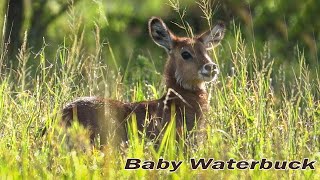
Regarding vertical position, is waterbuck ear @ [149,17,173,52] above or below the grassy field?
above

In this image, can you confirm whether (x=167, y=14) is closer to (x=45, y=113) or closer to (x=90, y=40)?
(x=90, y=40)

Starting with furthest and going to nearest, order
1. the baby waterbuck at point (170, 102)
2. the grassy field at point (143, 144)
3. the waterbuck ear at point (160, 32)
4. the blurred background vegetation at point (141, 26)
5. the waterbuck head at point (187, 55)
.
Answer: the blurred background vegetation at point (141, 26)
the waterbuck ear at point (160, 32)
the waterbuck head at point (187, 55)
the baby waterbuck at point (170, 102)
the grassy field at point (143, 144)

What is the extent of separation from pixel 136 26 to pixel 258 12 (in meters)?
1.64

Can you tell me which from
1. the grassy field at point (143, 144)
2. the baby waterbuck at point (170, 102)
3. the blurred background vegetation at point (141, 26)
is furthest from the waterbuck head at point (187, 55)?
the blurred background vegetation at point (141, 26)

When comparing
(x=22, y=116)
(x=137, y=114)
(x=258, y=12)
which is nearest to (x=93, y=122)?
(x=137, y=114)

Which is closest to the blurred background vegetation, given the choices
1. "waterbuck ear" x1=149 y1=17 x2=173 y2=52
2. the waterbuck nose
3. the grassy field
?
"waterbuck ear" x1=149 y1=17 x2=173 y2=52

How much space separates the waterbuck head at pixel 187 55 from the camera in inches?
340

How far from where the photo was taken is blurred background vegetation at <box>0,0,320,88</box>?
11.5 meters

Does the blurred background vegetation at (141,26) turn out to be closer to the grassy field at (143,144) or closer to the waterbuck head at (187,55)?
the waterbuck head at (187,55)

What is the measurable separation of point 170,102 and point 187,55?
21.8 inches

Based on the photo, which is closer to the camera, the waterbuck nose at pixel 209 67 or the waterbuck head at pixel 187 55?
the waterbuck nose at pixel 209 67

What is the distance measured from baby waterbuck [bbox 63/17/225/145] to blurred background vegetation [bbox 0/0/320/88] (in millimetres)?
1882

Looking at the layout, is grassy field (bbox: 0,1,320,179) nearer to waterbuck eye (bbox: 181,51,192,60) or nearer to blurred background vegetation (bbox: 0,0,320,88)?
waterbuck eye (bbox: 181,51,192,60)

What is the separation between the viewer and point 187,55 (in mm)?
8781
